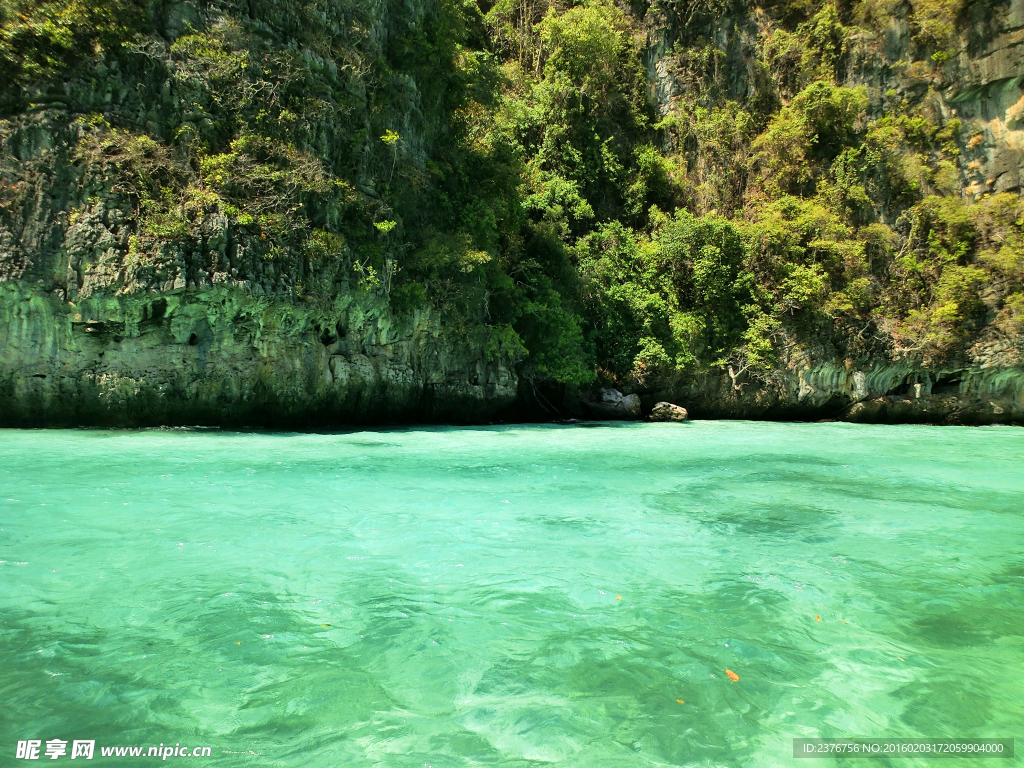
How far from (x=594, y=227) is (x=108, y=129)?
1498cm

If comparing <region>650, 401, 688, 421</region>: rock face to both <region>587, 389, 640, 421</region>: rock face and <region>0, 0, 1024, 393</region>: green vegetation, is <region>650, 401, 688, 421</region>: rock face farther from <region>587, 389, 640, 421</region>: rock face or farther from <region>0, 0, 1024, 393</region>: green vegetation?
<region>0, 0, 1024, 393</region>: green vegetation

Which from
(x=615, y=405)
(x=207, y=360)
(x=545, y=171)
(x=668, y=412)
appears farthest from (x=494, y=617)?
(x=545, y=171)

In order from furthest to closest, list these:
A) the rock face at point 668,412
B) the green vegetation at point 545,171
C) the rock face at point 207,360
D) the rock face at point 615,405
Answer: the rock face at point 615,405, the rock face at point 668,412, the green vegetation at point 545,171, the rock face at point 207,360

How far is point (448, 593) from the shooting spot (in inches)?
152

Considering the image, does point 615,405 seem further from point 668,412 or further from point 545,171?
point 545,171

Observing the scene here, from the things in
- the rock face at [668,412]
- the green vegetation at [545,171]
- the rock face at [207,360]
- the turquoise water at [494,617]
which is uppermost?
the green vegetation at [545,171]

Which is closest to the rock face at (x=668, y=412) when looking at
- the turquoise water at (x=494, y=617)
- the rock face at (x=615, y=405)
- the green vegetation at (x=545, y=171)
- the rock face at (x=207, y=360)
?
the rock face at (x=615, y=405)

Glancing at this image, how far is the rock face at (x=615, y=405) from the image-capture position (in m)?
19.2

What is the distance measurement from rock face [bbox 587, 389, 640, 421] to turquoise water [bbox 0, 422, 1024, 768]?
11.8 meters

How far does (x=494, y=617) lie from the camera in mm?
3512

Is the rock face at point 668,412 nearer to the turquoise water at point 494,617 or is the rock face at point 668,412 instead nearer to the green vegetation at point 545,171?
the green vegetation at point 545,171

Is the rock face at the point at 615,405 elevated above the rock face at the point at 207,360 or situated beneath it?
situated beneath

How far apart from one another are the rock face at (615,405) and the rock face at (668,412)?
627 millimetres

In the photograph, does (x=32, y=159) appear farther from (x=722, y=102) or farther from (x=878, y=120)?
(x=878, y=120)
